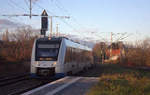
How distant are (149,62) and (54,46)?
29.7 meters

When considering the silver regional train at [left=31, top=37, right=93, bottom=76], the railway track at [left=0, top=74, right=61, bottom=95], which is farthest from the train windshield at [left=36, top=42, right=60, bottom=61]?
the railway track at [left=0, top=74, right=61, bottom=95]

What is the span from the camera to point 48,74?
711 inches

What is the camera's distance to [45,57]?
1845 cm

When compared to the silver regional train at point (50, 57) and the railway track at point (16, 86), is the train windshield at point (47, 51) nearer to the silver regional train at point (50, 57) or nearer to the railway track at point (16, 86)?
the silver regional train at point (50, 57)

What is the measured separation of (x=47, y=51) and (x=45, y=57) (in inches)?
22.3

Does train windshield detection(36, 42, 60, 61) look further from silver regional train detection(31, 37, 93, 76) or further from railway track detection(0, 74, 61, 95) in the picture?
railway track detection(0, 74, 61, 95)

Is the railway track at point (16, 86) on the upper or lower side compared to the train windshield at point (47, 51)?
lower

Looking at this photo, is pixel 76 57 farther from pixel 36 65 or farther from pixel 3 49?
pixel 3 49

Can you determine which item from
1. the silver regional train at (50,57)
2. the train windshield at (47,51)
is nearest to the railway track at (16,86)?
the silver regional train at (50,57)

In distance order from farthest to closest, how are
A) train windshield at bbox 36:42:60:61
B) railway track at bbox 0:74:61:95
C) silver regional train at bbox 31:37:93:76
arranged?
train windshield at bbox 36:42:60:61 → silver regional train at bbox 31:37:93:76 → railway track at bbox 0:74:61:95

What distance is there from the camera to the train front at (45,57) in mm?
18156

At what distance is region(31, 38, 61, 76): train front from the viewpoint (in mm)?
18156

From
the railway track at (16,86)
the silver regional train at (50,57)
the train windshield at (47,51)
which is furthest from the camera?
the train windshield at (47,51)

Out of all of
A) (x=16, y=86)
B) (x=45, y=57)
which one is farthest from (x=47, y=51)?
(x=16, y=86)
